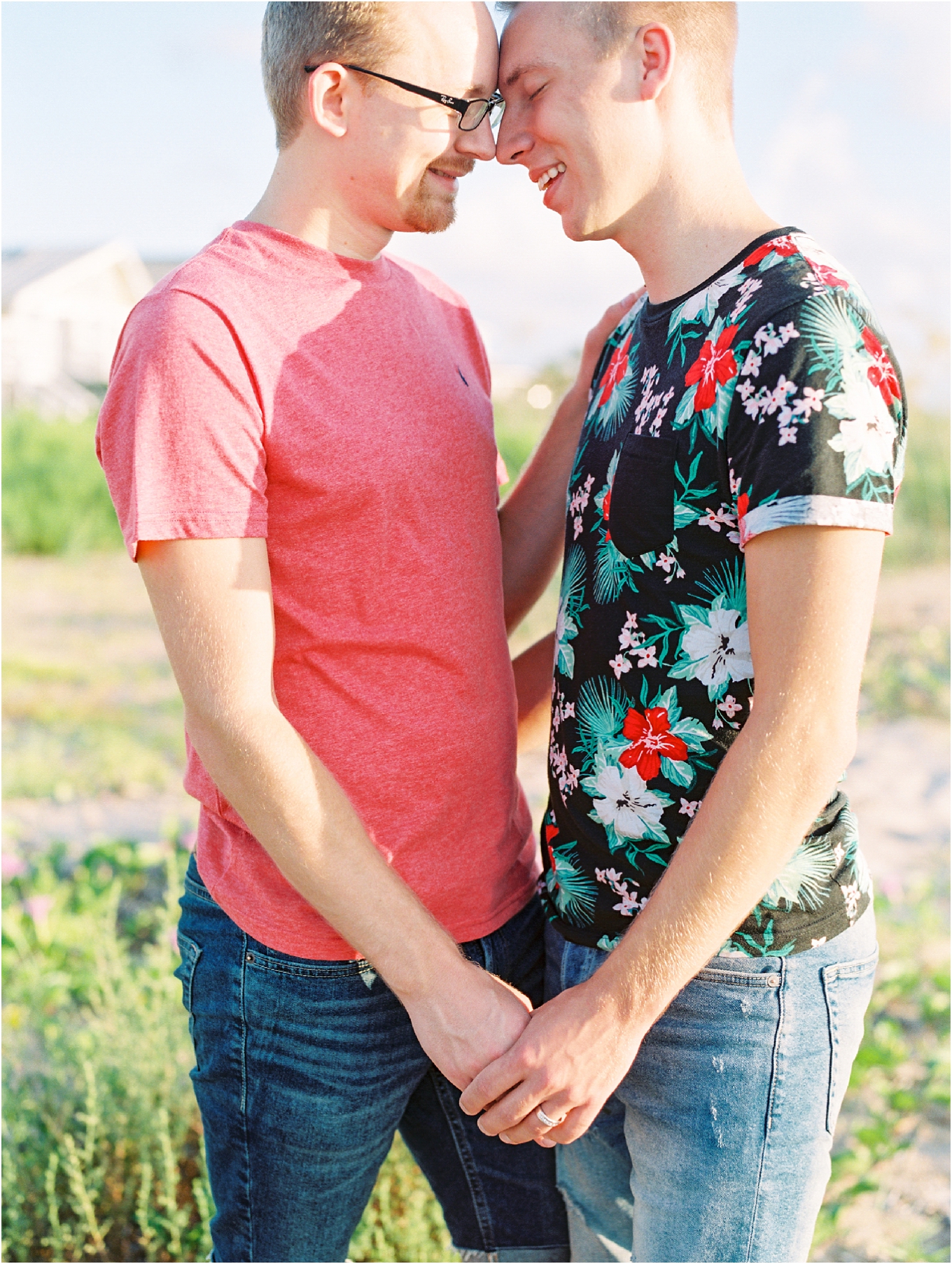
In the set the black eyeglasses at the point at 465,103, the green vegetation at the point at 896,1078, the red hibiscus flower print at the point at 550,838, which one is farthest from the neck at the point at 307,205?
the green vegetation at the point at 896,1078

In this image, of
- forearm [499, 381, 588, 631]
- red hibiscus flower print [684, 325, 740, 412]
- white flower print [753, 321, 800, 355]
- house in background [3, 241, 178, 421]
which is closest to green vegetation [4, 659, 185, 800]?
forearm [499, 381, 588, 631]

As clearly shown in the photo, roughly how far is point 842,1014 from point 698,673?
485 millimetres

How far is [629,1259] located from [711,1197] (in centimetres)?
36

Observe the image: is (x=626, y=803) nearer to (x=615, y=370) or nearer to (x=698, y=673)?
(x=698, y=673)

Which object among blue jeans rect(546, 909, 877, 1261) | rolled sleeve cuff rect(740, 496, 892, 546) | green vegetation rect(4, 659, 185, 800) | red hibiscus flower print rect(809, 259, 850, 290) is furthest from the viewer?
green vegetation rect(4, 659, 185, 800)

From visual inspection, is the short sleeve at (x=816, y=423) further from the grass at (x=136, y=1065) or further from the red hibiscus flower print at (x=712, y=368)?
the grass at (x=136, y=1065)

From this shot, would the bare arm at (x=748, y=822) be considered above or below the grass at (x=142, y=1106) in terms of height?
above

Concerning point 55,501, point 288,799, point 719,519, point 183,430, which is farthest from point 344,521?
point 55,501

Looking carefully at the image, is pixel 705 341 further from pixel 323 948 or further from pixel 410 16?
pixel 323 948

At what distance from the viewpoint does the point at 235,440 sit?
1330 mm

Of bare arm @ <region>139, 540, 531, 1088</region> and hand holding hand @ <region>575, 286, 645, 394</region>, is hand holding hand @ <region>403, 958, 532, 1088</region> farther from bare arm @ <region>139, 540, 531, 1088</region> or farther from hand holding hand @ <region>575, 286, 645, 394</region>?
hand holding hand @ <region>575, 286, 645, 394</region>

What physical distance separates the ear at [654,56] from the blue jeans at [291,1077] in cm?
122

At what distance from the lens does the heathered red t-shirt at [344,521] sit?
1.31 m

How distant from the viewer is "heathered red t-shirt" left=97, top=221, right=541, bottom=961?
51.7 inches
